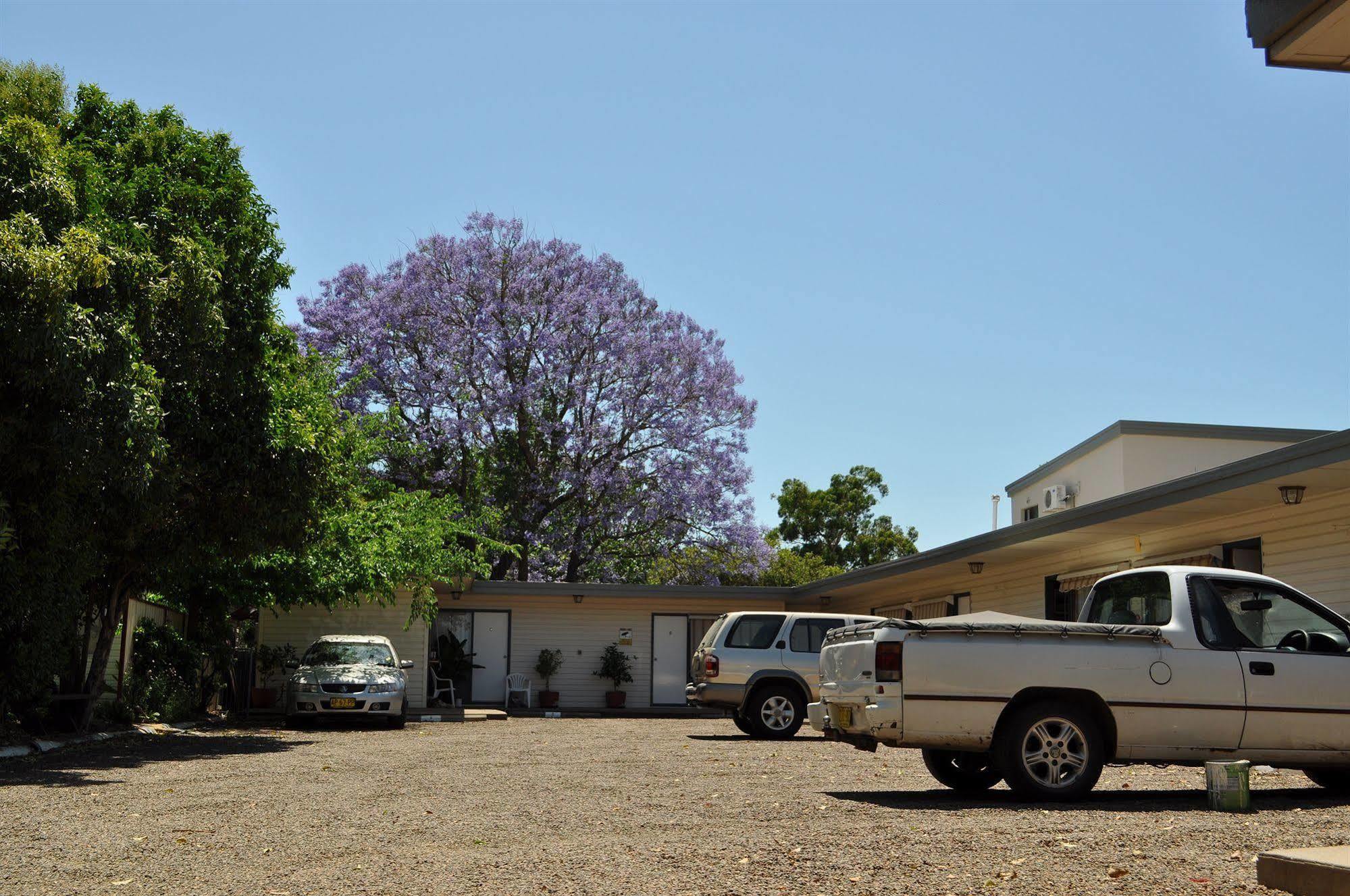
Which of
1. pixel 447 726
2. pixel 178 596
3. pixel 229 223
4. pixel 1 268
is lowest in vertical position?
pixel 447 726

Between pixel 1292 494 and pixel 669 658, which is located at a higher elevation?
pixel 1292 494

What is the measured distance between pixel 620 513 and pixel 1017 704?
2437 centimetres

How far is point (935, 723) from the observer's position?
924cm

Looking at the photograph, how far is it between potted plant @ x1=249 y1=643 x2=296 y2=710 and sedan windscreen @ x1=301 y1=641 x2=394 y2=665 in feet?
11.6

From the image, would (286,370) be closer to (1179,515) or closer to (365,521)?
(365,521)

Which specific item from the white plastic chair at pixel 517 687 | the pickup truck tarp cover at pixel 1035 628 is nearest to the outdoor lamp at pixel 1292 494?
the pickup truck tarp cover at pixel 1035 628

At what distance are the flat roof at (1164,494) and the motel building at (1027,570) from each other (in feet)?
0.08

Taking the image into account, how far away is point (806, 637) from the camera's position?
18.2m

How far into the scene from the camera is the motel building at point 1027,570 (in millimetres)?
13719

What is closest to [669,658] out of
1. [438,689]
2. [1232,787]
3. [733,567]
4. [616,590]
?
[616,590]

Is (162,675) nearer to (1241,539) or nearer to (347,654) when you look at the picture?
(347,654)

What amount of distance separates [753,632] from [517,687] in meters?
12.4

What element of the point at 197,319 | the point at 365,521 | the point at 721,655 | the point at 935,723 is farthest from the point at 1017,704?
the point at 365,521

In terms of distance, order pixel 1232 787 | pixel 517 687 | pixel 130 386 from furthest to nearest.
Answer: pixel 517 687, pixel 130 386, pixel 1232 787
